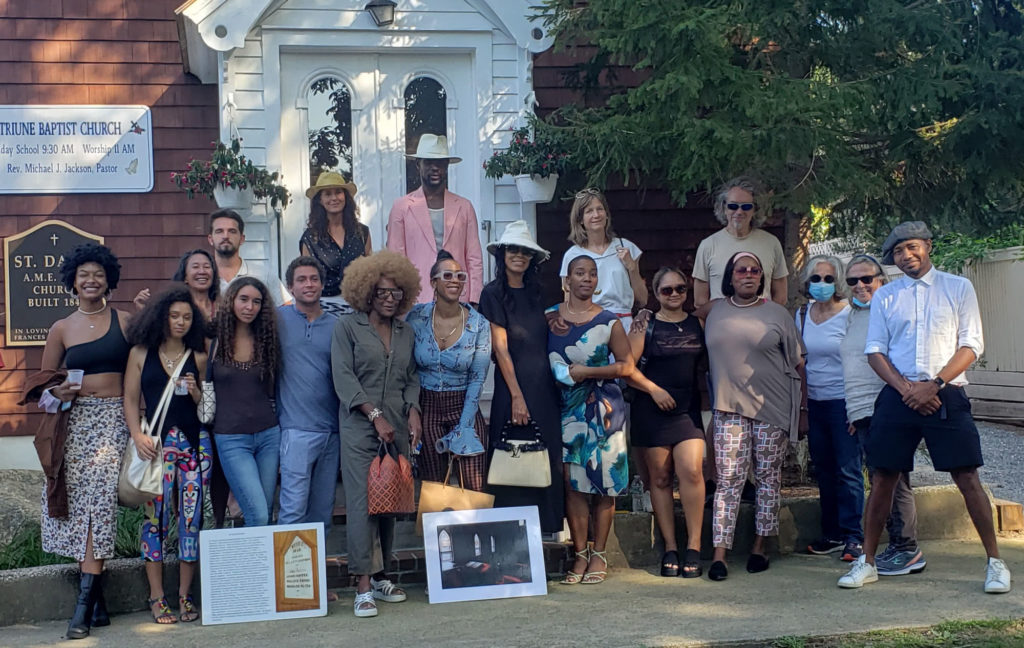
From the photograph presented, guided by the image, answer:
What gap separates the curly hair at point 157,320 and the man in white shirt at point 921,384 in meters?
3.53

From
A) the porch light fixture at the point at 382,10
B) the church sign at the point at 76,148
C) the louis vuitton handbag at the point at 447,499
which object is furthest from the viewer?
the church sign at the point at 76,148

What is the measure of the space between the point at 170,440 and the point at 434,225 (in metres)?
2.54

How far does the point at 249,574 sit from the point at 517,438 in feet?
4.97

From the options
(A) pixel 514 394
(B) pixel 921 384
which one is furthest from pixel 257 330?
(B) pixel 921 384

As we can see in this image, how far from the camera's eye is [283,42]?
26.6ft

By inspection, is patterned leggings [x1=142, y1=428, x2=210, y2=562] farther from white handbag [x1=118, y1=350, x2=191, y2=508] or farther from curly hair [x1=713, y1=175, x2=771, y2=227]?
curly hair [x1=713, y1=175, x2=771, y2=227]

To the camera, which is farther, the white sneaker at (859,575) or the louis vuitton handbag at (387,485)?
the white sneaker at (859,575)

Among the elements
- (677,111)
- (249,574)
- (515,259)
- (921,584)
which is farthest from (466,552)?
(677,111)

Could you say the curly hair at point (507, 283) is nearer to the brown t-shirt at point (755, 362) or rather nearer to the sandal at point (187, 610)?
the brown t-shirt at point (755, 362)

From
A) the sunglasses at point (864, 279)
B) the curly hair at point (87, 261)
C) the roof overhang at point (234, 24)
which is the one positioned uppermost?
the roof overhang at point (234, 24)

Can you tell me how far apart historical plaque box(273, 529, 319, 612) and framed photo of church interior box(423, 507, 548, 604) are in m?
0.59

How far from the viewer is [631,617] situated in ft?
17.6

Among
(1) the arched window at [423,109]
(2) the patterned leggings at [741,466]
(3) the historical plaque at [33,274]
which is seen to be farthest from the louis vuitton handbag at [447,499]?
(3) the historical plaque at [33,274]

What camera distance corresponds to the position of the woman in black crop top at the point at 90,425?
546 centimetres
